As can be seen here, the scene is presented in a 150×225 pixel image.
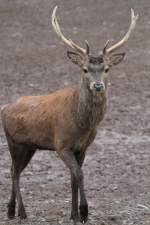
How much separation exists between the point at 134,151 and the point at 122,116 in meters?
2.49

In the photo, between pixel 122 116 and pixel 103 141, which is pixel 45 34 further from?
pixel 103 141

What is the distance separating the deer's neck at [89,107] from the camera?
772cm

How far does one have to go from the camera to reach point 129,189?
9.72 m

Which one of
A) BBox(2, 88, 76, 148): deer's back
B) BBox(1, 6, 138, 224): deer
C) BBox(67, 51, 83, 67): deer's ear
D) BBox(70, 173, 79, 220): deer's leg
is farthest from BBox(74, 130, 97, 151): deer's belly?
BBox(67, 51, 83, 67): deer's ear

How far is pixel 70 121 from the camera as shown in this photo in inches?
314

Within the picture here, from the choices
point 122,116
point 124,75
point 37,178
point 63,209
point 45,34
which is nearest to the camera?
point 63,209

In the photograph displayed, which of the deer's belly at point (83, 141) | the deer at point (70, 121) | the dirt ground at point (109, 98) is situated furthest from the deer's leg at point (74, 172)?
the dirt ground at point (109, 98)

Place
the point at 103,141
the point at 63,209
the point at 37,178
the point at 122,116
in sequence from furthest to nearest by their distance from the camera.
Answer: the point at 122,116 < the point at 103,141 < the point at 37,178 < the point at 63,209

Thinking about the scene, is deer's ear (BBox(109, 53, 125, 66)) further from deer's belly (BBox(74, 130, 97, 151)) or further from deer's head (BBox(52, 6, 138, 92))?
deer's belly (BBox(74, 130, 97, 151))

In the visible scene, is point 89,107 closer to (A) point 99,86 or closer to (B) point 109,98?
(A) point 99,86

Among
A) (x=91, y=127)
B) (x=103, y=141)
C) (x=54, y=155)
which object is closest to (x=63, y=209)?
(x=91, y=127)

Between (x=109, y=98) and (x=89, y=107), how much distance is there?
8.01 m

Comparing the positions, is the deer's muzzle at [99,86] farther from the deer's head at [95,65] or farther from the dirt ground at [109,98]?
the dirt ground at [109,98]

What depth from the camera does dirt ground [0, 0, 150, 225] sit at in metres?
Answer: 8.91
